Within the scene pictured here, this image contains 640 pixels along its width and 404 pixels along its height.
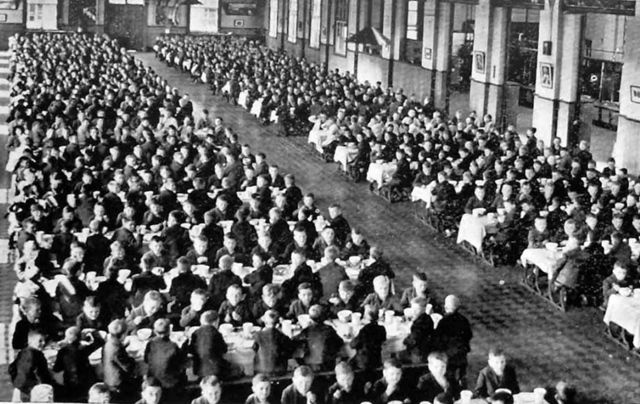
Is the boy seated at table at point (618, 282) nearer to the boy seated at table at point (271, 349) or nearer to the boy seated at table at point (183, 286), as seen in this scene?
the boy seated at table at point (271, 349)

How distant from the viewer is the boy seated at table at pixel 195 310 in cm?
848

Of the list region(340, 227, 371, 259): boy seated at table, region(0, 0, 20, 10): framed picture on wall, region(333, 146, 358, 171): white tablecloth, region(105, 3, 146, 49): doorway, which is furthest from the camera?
region(105, 3, 146, 49): doorway

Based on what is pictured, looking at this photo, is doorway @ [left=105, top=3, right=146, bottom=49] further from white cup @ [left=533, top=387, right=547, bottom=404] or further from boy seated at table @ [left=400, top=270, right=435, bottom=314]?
white cup @ [left=533, top=387, right=547, bottom=404]

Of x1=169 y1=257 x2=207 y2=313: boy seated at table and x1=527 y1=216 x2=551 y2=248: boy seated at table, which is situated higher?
x1=527 y1=216 x2=551 y2=248: boy seated at table

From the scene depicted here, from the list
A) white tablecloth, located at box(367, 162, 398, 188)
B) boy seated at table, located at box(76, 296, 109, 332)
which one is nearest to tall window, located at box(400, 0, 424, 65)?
white tablecloth, located at box(367, 162, 398, 188)

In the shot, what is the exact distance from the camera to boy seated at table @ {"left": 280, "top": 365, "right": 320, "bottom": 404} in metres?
6.87

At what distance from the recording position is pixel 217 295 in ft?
30.5

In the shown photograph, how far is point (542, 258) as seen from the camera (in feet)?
37.6

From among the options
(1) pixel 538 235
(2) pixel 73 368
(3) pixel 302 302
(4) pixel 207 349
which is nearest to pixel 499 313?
(1) pixel 538 235

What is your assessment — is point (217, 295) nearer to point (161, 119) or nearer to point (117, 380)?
point (117, 380)

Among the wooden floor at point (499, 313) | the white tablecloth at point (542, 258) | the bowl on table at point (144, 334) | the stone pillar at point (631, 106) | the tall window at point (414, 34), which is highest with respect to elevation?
the tall window at point (414, 34)

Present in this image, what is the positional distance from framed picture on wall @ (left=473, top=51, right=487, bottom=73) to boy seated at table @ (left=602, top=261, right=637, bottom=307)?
13.7 metres

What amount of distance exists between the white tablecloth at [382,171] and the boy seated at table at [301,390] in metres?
9.61

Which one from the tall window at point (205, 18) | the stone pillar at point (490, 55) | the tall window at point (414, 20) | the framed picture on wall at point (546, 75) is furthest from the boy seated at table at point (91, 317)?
the tall window at point (205, 18)
